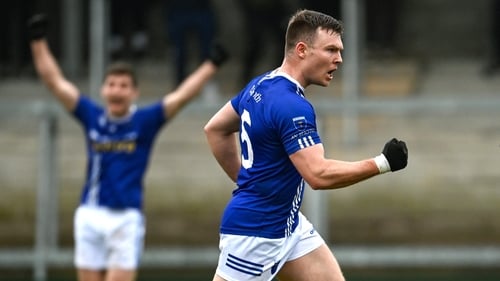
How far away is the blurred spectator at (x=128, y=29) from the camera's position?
58.2 ft

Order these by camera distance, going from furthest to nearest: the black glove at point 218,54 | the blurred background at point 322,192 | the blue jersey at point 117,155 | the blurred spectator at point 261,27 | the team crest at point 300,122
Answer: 1. the blurred spectator at point 261,27
2. the blurred background at point 322,192
3. the black glove at point 218,54
4. the blue jersey at point 117,155
5. the team crest at point 300,122

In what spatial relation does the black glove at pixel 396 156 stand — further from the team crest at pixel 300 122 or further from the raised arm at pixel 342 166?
the team crest at pixel 300 122

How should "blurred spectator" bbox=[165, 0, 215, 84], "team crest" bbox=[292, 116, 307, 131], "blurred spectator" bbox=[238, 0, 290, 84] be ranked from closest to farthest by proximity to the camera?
"team crest" bbox=[292, 116, 307, 131] < "blurred spectator" bbox=[165, 0, 215, 84] < "blurred spectator" bbox=[238, 0, 290, 84]

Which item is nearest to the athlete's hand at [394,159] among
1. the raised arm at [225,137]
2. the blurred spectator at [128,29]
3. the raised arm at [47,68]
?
the raised arm at [225,137]

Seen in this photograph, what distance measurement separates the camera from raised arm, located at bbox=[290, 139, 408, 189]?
6.69 metres

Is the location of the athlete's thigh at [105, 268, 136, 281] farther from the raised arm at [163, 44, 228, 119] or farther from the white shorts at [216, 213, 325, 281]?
the white shorts at [216, 213, 325, 281]

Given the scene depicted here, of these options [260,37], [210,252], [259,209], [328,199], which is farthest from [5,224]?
[259,209]

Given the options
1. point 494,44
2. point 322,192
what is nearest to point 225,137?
point 322,192

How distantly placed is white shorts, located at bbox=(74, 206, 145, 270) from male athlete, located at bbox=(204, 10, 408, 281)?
2.74 metres

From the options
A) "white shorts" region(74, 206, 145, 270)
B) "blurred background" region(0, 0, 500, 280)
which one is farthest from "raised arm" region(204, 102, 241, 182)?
"blurred background" region(0, 0, 500, 280)

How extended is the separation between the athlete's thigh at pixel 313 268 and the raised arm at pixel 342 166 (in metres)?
0.69

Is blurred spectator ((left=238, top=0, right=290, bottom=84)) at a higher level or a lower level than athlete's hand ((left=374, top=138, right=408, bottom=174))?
higher

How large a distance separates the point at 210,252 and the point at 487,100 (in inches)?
120

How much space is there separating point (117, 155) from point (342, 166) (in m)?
3.65
